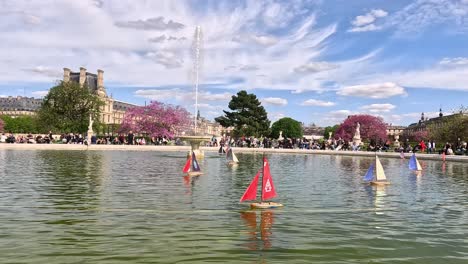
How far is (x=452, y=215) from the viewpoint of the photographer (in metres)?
13.1

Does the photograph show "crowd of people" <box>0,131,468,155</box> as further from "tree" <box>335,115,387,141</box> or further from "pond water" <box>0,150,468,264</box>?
"tree" <box>335,115,387,141</box>

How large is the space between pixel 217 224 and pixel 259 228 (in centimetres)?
105

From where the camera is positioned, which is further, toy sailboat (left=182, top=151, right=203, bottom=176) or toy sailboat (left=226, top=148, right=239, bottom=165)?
toy sailboat (left=226, top=148, right=239, bottom=165)

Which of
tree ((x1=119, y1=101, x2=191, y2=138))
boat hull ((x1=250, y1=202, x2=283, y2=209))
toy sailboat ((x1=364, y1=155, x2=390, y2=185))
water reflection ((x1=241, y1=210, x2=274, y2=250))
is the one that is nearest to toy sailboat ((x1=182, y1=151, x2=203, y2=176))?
toy sailboat ((x1=364, y1=155, x2=390, y2=185))

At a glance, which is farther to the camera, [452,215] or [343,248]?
[452,215]

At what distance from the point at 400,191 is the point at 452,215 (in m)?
5.24

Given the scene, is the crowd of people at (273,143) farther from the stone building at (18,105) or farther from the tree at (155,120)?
the stone building at (18,105)

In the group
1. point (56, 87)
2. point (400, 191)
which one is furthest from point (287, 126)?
point (400, 191)

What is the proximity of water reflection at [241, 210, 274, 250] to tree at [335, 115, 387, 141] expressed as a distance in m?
97.7

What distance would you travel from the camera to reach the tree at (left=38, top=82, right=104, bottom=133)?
7538 cm

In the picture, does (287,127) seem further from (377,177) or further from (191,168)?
(377,177)

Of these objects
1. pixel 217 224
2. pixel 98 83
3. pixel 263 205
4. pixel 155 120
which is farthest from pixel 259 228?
pixel 98 83

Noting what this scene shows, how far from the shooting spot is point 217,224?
10891mm

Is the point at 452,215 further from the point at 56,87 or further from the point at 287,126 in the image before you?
the point at 287,126
